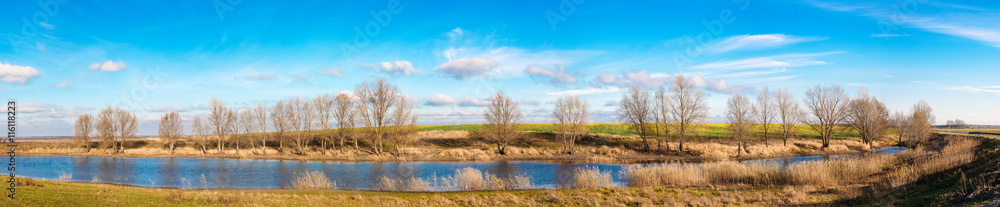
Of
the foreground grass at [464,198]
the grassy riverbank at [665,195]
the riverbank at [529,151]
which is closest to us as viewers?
the grassy riverbank at [665,195]

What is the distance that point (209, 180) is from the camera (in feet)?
107

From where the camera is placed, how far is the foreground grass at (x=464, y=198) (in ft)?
55.8

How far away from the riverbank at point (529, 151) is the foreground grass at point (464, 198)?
25.8m

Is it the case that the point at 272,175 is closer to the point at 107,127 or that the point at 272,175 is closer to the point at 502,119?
the point at 502,119

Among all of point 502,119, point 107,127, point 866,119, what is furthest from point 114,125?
point 866,119

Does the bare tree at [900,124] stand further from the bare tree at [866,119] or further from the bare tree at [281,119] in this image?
the bare tree at [281,119]

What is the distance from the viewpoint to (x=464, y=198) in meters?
19.7

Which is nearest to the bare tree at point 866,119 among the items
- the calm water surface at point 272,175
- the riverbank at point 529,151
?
the riverbank at point 529,151

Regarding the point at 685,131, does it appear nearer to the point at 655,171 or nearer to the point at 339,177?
the point at 655,171

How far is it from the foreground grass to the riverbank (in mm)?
25837

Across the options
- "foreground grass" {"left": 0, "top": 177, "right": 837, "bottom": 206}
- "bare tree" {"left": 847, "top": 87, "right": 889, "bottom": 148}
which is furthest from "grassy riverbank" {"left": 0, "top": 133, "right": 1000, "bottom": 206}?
"bare tree" {"left": 847, "top": 87, "right": 889, "bottom": 148}

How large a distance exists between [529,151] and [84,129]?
234ft

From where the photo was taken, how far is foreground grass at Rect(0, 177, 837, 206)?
55.8ft

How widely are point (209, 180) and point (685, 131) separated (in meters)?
48.5
